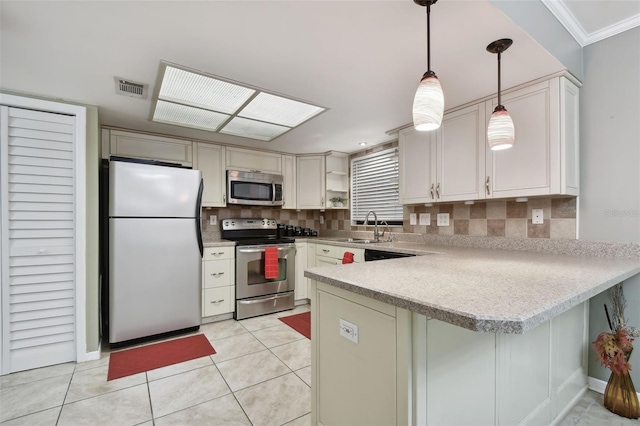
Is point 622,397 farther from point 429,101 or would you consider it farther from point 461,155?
point 429,101

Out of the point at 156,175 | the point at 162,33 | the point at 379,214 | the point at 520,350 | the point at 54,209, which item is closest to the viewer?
the point at 520,350

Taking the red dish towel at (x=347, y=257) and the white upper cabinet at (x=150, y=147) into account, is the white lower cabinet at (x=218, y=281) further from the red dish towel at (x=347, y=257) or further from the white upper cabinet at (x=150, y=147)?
the red dish towel at (x=347, y=257)

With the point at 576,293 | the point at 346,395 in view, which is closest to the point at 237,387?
the point at 346,395

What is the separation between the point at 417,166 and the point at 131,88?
2.52m

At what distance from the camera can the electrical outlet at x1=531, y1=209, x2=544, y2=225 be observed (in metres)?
2.16

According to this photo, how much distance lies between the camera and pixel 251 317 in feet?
11.0

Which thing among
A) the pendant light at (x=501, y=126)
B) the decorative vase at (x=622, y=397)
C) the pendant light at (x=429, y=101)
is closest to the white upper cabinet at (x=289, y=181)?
the pendant light at (x=501, y=126)

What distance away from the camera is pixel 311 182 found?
13.8 feet

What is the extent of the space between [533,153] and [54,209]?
11.9 ft

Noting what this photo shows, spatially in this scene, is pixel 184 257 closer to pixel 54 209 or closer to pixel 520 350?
pixel 54 209

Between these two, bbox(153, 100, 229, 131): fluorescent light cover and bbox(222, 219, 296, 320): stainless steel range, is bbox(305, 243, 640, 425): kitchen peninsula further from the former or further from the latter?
bbox(222, 219, 296, 320): stainless steel range

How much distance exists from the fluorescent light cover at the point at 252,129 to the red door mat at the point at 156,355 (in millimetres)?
2141

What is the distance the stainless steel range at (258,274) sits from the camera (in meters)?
3.31

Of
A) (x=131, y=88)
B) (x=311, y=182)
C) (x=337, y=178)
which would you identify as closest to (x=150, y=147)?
(x=131, y=88)
